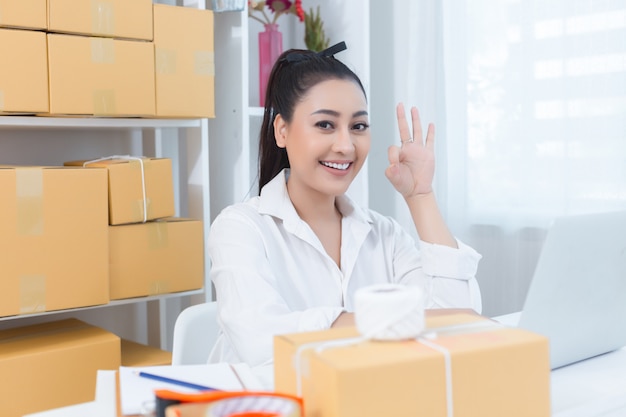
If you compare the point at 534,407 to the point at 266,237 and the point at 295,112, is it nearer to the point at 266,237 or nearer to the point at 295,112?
the point at 266,237

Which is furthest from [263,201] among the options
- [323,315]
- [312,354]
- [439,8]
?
[439,8]

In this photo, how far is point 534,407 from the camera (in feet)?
2.49

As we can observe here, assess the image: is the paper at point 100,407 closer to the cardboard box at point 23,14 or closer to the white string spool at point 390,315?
the white string spool at point 390,315

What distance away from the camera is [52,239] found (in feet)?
6.31

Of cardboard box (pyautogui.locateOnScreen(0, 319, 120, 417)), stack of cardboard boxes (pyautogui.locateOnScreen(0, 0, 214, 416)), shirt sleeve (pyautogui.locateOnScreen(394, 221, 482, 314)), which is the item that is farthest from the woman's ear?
cardboard box (pyautogui.locateOnScreen(0, 319, 120, 417))

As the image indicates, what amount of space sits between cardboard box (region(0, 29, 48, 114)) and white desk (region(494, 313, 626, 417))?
1.46m

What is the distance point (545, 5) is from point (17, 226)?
1.79 metres

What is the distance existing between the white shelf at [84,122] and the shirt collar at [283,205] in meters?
0.62

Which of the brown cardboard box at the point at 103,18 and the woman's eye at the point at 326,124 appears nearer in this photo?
the woman's eye at the point at 326,124

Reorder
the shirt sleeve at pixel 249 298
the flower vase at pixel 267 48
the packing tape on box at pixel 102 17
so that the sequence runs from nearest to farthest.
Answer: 1. the shirt sleeve at pixel 249 298
2. the packing tape on box at pixel 102 17
3. the flower vase at pixel 267 48

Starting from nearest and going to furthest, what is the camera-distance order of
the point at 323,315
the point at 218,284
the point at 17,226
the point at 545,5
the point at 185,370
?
the point at 185,370
the point at 323,315
the point at 218,284
the point at 17,226
the point at 545,5

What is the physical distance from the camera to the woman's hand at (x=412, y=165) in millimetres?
1634

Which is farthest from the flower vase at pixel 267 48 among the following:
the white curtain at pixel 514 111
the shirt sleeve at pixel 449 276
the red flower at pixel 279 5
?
the shirt sleeve at pixel 449 276

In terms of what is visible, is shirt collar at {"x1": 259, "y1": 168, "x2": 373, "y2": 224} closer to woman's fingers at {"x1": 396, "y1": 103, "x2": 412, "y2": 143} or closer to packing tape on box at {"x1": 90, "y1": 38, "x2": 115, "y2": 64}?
woman's fingers at {"x1": 396, "y1": 103, "x2": 412, "y2": 143}
